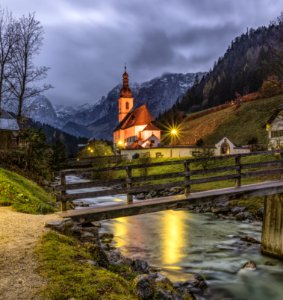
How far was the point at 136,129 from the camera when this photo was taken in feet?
Result: 341

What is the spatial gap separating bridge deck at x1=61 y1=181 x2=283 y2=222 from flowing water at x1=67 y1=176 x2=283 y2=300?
2.97 meters

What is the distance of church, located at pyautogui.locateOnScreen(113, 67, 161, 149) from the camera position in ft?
305

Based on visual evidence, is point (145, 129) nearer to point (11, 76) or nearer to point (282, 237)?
point (11, 76)

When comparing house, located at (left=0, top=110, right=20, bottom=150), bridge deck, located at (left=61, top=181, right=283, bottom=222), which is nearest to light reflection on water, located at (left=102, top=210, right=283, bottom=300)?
bridge deck, located at (left=61, top=181, right=283, bottom=222)

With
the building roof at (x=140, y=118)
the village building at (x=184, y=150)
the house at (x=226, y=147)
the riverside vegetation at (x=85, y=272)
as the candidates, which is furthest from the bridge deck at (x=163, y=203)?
the building roof at (x=140, y=118)

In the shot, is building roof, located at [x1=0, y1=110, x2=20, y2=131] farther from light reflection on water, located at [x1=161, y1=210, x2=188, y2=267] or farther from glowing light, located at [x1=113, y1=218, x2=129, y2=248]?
light reflection on water, located at [x1=161, y1=210, x2=188, y2=267]

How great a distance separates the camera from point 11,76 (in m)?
34.2

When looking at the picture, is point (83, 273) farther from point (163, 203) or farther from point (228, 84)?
point (228, 84)

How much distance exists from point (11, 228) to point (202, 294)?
6899 mm

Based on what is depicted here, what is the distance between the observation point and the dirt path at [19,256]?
6.44m

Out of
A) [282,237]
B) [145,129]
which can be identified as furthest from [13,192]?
[145,129]

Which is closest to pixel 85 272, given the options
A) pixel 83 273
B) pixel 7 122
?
pixel 83 273

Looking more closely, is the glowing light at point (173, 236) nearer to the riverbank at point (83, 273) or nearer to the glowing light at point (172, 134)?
the riverbank at point (83, 273)

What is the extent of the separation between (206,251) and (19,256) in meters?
11.4
